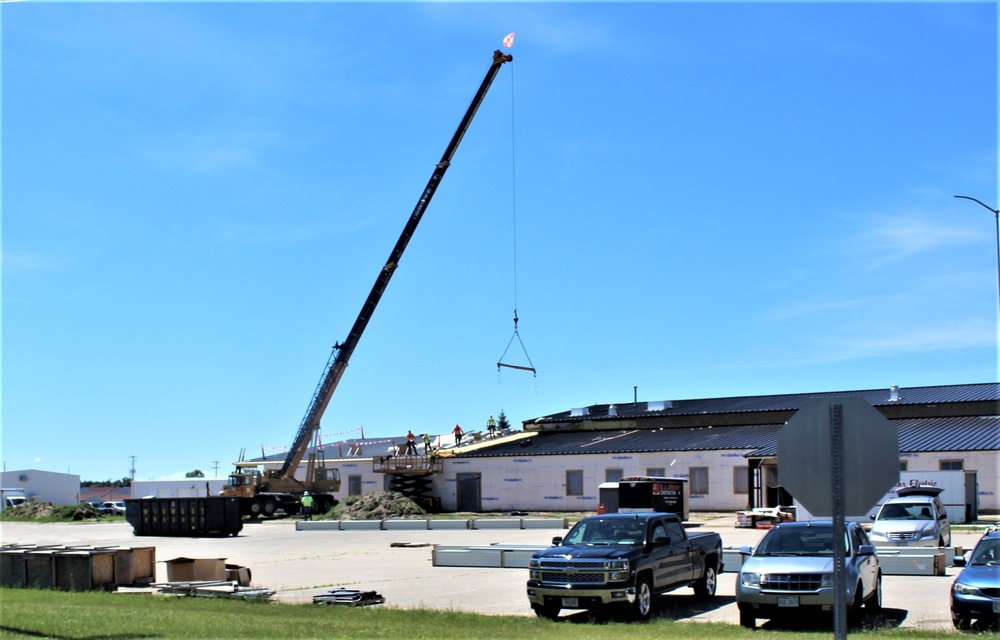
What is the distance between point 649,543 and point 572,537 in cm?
147

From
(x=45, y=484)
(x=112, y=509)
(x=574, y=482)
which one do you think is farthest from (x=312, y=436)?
(x=45, y=484)

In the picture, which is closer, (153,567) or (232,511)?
(153,567)

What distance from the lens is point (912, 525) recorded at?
27.5 metres

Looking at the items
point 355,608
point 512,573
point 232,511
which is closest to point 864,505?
point 355,608

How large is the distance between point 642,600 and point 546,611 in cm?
157

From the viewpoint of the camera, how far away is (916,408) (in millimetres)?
53656

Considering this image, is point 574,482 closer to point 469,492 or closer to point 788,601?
point 469,492

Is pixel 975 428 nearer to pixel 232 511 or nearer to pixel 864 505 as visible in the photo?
pixel 232 511

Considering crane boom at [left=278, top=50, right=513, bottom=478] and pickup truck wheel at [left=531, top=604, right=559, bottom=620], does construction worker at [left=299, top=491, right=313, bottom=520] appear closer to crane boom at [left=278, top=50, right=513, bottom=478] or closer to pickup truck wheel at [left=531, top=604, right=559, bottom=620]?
crane boom at [left=278, top=50, right=513, bottom=478]

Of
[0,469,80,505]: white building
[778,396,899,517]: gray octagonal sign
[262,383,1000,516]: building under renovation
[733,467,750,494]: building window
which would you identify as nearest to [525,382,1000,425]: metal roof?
[262,383,1000,516]: building under renovation

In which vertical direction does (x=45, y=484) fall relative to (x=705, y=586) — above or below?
below

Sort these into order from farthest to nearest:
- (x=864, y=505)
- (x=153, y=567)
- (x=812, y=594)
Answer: (x=153, y=567)
(x=812, y=594)
(x=864, y=505)

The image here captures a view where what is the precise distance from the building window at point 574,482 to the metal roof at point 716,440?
1.08 m

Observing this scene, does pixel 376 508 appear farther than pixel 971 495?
Yes
